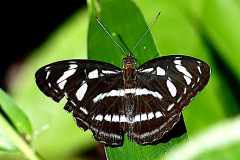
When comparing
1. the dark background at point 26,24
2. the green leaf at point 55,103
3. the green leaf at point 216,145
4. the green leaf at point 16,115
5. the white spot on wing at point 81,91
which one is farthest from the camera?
the dark background at point 26,24

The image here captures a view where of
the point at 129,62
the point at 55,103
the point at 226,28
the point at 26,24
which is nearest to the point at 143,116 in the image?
the point at 129,62

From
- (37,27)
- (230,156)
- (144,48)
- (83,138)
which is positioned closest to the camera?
(230,156)

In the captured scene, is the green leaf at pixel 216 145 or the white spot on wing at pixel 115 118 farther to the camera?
the white spot on wing at pixel 115 118

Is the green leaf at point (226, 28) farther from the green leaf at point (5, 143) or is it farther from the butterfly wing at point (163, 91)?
the green leaf at point (5, 143)

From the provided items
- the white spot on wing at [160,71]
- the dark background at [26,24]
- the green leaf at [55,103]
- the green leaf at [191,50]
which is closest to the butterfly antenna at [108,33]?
the white spot on wing at [160,71]

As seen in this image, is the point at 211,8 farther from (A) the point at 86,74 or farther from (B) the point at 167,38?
(A) the point at 86,74

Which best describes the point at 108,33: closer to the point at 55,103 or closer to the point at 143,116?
the point at 143,116

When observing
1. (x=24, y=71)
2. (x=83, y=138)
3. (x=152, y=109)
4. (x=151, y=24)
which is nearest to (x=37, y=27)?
(x=24, y=71)
